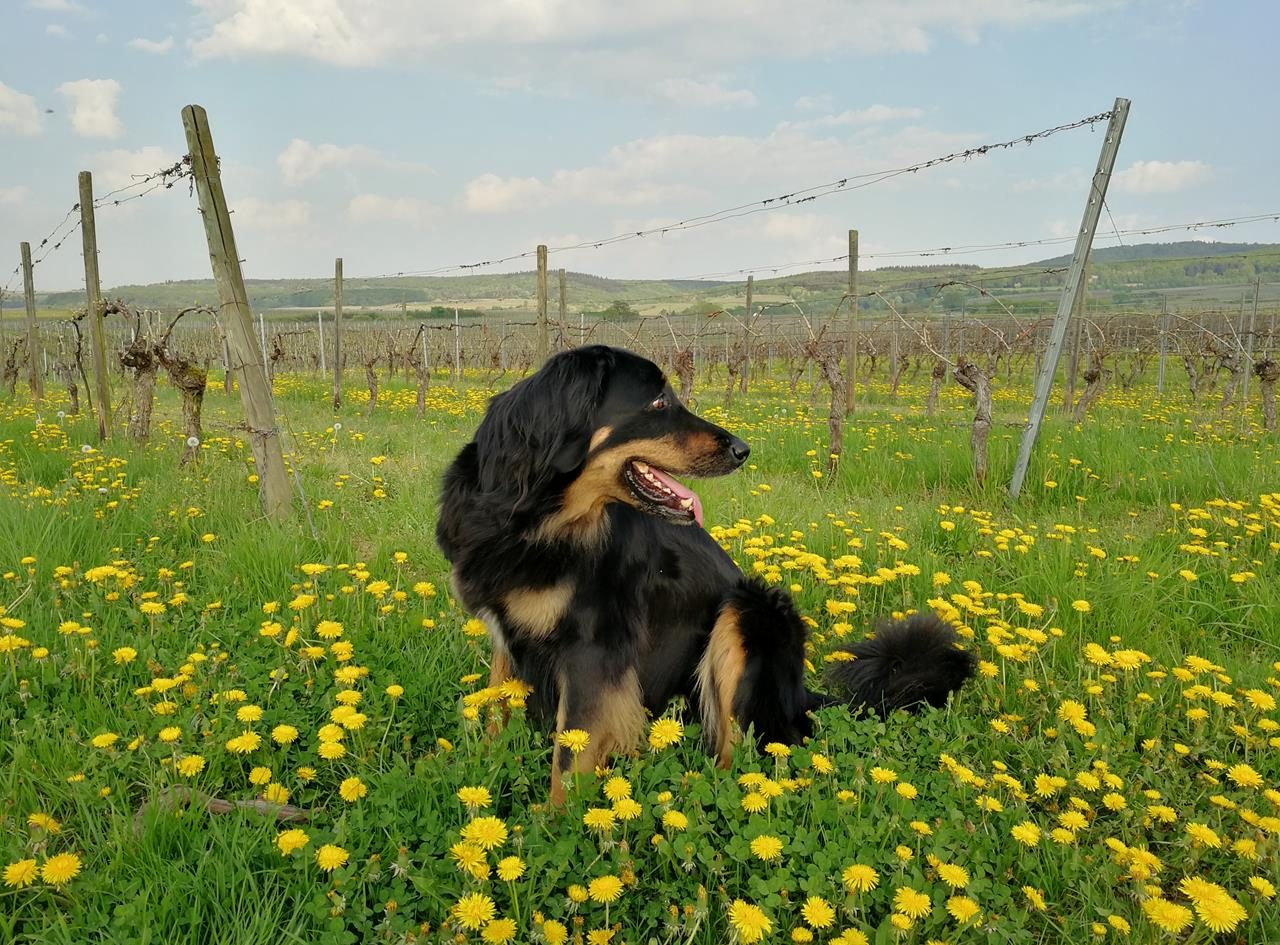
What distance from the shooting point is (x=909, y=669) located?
8.96 ft

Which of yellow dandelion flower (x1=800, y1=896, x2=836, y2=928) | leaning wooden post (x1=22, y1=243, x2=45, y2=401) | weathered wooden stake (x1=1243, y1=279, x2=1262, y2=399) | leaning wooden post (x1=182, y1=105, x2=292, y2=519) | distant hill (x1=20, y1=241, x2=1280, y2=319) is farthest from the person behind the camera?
distant hill (x1=20, y1=241, x2=1280, y2=319)

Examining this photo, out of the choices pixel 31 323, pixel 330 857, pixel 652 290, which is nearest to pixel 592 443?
pixel 330 857

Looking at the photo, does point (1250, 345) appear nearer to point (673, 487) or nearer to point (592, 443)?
point (673, 487)

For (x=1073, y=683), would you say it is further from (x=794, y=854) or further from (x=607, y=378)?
(x=607, y=378)

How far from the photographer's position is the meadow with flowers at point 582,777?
5.48 feet

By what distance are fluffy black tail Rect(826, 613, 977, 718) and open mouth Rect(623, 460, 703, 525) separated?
3.28ft

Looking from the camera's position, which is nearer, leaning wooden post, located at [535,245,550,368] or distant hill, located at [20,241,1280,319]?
leaning wooden post, located at [535,245,550,368]

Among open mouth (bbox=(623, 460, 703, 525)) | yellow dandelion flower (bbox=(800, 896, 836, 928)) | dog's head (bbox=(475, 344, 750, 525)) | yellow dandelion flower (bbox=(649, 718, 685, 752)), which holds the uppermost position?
dog's head (bbox=(475, 344, 750, 525))

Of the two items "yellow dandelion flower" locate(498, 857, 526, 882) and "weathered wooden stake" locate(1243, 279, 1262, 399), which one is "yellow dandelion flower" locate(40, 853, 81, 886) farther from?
"weathered wooden stake" locate(1243, 279, 1262, 399)

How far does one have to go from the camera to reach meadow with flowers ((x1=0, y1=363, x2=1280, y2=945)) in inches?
65.8

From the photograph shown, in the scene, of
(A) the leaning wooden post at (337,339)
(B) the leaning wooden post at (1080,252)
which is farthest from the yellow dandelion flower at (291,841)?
(A) the leaning wooden post at (337,339)

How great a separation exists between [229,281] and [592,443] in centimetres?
321

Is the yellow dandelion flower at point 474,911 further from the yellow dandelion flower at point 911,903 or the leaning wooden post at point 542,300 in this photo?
the leaning wooden post at point 542,300

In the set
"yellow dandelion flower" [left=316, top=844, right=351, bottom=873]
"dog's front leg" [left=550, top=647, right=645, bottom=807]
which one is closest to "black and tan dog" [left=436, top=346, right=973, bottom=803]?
"dog's front leg" [left=550, top=647, right=645, bottom=807]
